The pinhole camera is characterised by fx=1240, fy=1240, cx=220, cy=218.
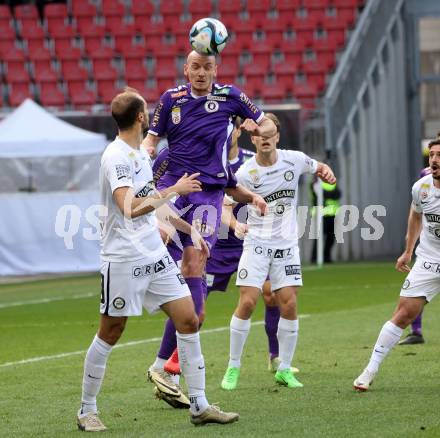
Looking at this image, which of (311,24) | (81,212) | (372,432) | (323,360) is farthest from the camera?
(311,24)

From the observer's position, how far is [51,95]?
84.8ft

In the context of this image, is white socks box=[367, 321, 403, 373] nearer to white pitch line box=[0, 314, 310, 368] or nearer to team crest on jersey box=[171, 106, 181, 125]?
team crest on jersey box=[171, 106, 181, 125]

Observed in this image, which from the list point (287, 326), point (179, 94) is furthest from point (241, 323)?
point (179, 94)

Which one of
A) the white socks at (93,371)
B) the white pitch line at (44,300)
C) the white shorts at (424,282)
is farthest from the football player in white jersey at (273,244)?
the white pitch line at (44,300)

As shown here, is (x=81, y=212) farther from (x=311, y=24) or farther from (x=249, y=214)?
(x=249, y=214)

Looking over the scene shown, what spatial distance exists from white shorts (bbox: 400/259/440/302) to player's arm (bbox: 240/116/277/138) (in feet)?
4.47

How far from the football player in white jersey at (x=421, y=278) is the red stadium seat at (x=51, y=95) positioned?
17987mm

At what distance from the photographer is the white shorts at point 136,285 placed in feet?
22.6

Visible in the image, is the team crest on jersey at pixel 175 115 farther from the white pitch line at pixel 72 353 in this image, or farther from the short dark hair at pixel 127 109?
the white pitch line at pixel 72 353

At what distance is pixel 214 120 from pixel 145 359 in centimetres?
291

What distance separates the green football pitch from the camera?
276 inches

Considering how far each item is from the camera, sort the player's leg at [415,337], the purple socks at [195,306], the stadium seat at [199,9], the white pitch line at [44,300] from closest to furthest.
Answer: the purple socks at [195,306] < the player's leg at [415,337] < the white pitch line at [44,300] < the stadium seat at [199,9]

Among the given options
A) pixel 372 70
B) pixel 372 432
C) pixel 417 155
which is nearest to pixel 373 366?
pixel 372 432

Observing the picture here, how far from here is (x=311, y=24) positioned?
26344 millimetres
